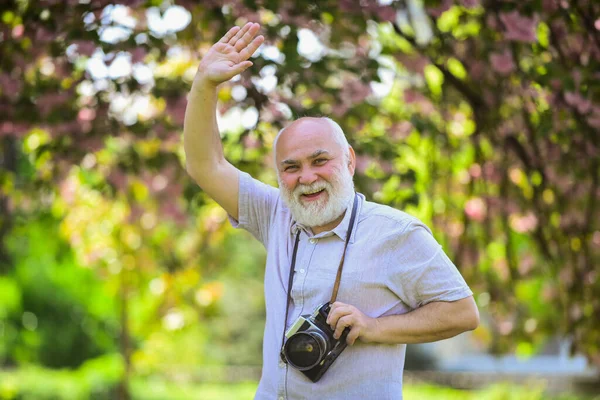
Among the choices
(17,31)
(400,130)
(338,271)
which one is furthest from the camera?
(400,130)

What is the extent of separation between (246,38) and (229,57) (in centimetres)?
9

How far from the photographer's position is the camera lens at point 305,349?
2000 millimetres

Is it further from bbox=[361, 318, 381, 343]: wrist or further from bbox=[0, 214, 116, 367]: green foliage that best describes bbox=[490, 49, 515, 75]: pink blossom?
bbox=[0, 214, 116, 367]: green foliage

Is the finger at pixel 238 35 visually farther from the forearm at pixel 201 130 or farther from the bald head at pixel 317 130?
the bald head at pixel 317 130

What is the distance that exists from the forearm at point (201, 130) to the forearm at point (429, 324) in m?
0.69

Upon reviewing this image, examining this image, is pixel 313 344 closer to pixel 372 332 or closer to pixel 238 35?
pixel 372 332

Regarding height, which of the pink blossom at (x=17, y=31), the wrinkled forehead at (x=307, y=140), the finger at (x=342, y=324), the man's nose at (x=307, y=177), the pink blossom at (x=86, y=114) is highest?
the wrinkled forehead at (x=307, y=140)

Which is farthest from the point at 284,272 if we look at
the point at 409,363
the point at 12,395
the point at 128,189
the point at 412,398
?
the point at 409,363

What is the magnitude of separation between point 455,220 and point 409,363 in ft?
36.7

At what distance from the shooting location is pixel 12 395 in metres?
8.85

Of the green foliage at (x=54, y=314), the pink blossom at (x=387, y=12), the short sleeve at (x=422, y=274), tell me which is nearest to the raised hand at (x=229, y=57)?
the short sleeve at (x=422, y=274)

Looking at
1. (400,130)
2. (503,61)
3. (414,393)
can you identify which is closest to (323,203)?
(503,61)

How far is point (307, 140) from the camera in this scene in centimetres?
221

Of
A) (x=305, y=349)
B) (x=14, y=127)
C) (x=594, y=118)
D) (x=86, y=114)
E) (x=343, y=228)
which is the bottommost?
(x=86, y=114)
